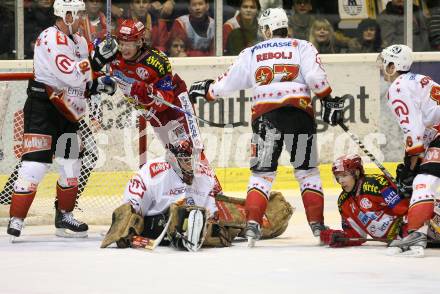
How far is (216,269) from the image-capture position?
5949 mm

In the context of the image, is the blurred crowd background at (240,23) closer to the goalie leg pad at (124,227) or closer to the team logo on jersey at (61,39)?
the team logo on jersey at (61,39)

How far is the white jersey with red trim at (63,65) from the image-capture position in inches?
281

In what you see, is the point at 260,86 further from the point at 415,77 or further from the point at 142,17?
the point at 142,17

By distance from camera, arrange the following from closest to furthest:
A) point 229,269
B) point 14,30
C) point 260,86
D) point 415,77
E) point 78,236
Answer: point 229,269 → point 415,77 → point 260,86 → point 78,236 → point 14,30

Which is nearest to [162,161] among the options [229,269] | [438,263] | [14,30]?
[229,269]

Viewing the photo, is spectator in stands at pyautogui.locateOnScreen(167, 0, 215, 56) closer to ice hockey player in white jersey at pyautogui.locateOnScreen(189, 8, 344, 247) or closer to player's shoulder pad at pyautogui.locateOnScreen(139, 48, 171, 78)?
player's shoulder pad at pyautogui.locateOnScreen(139, 48, 171, 78)

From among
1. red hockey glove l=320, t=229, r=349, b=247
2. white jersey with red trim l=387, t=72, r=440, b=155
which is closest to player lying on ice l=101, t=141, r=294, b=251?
red hockey glove l=320, t=229, r=349, b=247

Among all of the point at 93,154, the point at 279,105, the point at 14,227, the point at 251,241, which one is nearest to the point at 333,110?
the point at 279,105

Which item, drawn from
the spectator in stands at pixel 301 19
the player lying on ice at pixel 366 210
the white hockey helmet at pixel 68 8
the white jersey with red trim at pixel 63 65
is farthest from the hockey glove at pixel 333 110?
the spectator in stands at pixel 301 19

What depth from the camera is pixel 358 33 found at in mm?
10203

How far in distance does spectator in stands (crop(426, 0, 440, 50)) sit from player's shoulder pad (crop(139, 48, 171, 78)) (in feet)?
11.5

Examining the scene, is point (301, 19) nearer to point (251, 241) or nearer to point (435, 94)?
point (251, 241)

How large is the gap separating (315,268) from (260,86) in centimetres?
133

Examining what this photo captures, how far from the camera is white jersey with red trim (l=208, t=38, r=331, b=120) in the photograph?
689 centimetres
